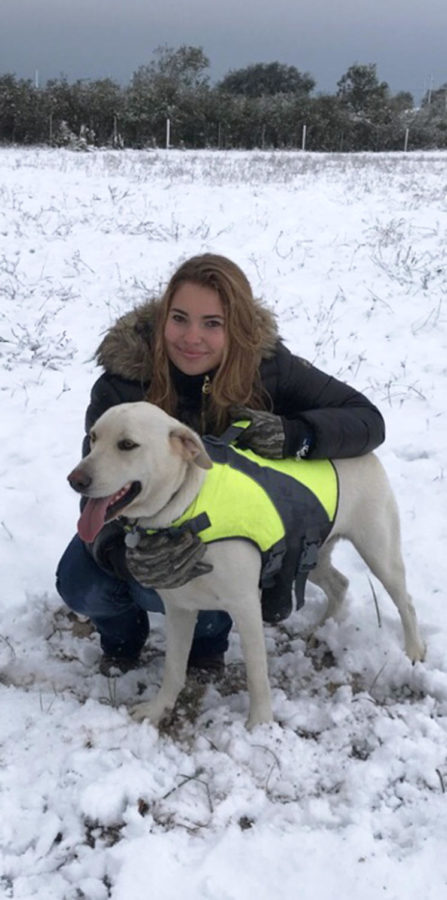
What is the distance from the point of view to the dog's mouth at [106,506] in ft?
7.56

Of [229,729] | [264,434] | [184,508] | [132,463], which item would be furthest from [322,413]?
[229,729]

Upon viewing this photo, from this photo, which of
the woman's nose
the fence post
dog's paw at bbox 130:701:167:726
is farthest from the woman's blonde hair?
the fence post

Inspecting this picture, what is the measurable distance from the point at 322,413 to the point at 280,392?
0.26 m

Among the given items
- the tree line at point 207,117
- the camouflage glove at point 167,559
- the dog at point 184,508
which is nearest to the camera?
the dog at point 184,508

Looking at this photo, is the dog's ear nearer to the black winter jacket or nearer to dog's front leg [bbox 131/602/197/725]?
the black winter jacket

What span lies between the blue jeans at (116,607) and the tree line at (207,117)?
23.6 meters

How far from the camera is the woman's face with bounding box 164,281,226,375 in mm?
2748

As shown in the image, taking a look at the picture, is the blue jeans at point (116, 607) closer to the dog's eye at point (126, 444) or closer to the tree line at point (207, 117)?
the dog's eye at point (126, 444)

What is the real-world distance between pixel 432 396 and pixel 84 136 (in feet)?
83.2

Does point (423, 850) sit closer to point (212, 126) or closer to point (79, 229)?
point (79, 229)

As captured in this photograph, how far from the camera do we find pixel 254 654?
274cm

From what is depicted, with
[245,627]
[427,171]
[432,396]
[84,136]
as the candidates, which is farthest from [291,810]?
[84,136]

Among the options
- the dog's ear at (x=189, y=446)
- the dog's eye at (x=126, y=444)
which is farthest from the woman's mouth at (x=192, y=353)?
the dog's eye at (x=126, y=444)

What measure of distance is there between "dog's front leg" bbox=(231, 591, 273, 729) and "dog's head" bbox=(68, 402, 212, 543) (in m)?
0.52
